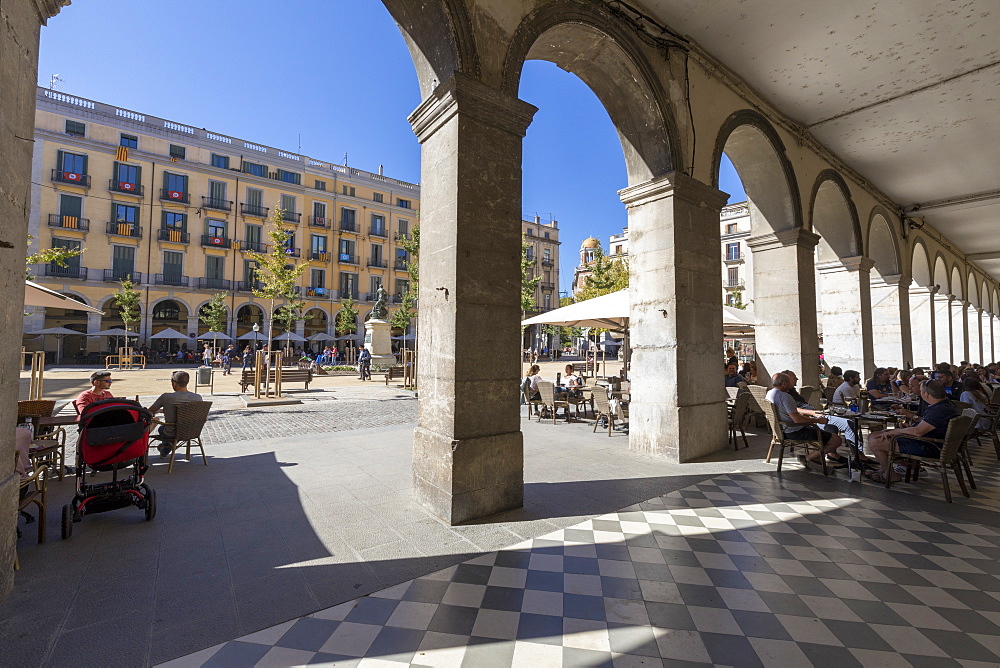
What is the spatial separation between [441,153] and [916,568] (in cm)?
448

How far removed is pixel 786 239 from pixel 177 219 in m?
32.5

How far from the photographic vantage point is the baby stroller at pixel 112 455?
3.28 meters

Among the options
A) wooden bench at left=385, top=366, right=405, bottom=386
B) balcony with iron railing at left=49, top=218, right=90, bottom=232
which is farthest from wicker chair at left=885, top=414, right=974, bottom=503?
balcony with iron railing at left=49, top=218, right=90, bottom=232

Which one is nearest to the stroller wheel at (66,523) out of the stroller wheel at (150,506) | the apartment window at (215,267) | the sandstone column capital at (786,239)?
the stroller wheel at (150,506)

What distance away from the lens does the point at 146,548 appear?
294 centimetres

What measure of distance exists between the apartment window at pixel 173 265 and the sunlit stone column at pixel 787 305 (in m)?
31.6

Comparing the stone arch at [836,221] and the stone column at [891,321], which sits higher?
the stone arch at [836,221]

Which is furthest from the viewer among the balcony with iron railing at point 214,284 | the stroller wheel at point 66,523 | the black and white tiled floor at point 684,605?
the balcony with iron railing at point 214,284

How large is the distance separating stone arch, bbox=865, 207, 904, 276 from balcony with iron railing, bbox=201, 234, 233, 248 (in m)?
32.6

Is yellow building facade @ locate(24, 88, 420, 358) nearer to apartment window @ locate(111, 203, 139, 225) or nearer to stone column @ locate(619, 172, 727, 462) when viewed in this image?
apartment window @ locate(111, 203, 139, 225)

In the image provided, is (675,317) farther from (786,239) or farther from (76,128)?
(76,128)

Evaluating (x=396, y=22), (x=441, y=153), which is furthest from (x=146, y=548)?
(x=396, y=22)

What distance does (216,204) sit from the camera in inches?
1125

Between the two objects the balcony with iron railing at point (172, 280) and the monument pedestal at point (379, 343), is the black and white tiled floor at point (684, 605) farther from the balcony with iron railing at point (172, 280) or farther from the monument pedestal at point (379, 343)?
the balcony with iron railing at point (172, 280)
